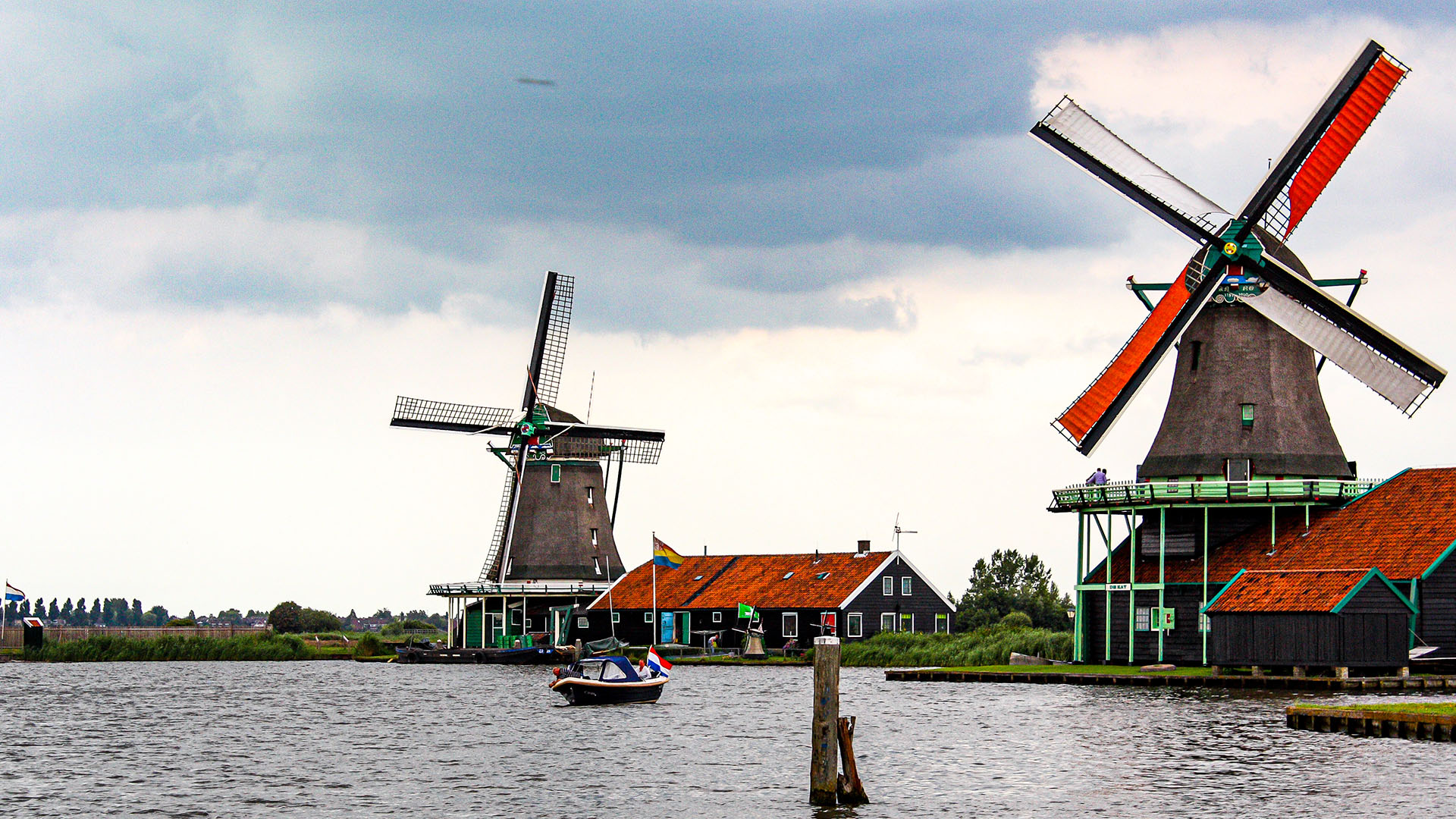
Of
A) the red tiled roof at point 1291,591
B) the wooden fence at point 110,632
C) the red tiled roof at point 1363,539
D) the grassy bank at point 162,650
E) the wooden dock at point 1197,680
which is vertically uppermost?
the red tiled roof at point 1363,539

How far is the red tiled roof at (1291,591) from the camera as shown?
4856 cm

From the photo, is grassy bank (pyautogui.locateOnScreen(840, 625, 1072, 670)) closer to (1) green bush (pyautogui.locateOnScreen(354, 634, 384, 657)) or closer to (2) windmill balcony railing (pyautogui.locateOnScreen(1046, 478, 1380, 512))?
(2) windmill balcony railing (pyautogui.locateOnScreen(1046, 478, 1380, 512))

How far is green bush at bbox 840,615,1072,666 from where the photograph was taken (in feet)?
206

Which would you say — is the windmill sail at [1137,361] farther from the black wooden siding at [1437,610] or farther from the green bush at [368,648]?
the green bush at [368,648]

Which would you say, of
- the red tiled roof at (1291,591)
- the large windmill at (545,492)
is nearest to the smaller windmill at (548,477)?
the large windmill at (545,492)

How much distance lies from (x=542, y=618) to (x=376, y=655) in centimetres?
1129

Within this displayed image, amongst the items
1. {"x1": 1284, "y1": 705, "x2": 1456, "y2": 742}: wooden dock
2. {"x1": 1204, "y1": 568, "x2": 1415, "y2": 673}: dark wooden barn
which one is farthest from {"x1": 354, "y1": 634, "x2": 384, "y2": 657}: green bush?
{"x1": 1284, "y1": 705, "x2": 1456, "y2": 742}: wooden dock

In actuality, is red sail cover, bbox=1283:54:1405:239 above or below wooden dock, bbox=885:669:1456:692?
above

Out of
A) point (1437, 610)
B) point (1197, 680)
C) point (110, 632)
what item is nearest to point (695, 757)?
point (1197, 680)

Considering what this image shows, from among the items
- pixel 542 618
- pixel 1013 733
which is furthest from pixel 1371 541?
pixel 542 618

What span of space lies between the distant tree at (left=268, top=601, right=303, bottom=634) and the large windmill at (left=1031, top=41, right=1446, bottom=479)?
276ft

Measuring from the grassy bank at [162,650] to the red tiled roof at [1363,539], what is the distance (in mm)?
51259

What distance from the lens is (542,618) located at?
3322 inches

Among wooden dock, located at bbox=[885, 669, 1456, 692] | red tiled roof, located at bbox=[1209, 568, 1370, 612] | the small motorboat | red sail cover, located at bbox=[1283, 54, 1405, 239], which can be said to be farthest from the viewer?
red sail cover, located at bbox=[1283, 54, 1405, 239]
